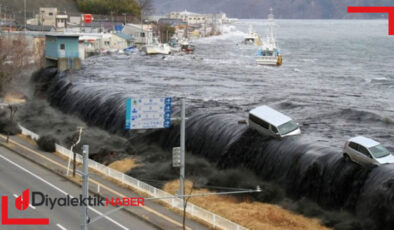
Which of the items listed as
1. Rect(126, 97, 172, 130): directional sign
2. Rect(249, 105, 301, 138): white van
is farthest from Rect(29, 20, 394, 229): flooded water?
Rect(126, 97, 172, 130): directional sign

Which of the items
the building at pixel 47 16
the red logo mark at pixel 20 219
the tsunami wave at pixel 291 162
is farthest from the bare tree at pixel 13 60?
the building at pixel 47 16

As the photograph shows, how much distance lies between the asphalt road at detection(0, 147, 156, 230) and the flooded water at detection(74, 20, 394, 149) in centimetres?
1709

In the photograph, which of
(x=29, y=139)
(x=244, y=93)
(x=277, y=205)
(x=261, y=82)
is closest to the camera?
(x=277, y=205)

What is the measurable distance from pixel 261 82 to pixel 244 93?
49.7ft

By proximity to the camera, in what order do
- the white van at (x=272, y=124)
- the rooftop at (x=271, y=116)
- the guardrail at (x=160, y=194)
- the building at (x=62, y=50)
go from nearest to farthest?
1. the guardrail at (x=160, y=194)
2. the white van at (x=272, y=124)
3. the rooftop at (x=271, y=116)
4. the building at (x=62, y=50)

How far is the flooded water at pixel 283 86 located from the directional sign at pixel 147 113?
13.9 m

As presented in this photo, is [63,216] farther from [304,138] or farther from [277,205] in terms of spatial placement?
[304,138]

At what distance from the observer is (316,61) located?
135m

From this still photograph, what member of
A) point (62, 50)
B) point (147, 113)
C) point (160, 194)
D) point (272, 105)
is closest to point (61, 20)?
point (62, 50)

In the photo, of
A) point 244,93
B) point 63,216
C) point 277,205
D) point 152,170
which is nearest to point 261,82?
point 244,93

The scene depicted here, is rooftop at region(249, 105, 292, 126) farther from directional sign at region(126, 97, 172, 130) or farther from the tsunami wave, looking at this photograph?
directional sign at region(126, 97, 172, 130)

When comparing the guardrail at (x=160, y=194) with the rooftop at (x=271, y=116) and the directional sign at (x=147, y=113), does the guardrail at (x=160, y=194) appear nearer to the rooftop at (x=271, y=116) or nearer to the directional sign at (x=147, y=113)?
the directional sign at (x=147, y=113)

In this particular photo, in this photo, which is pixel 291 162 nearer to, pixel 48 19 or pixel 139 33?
pixel 139 33

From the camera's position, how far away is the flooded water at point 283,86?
56.9 meters
